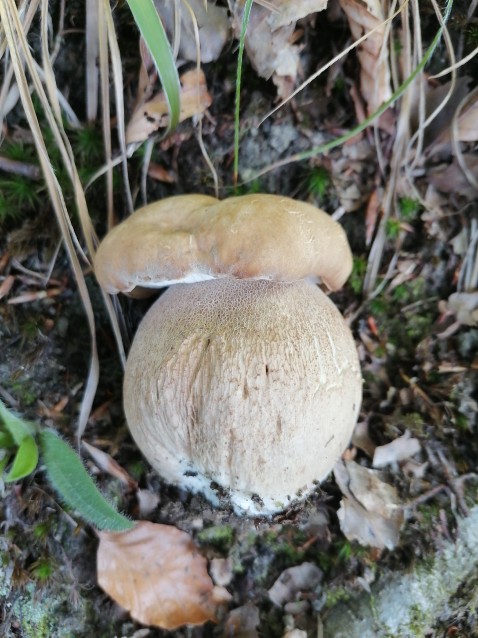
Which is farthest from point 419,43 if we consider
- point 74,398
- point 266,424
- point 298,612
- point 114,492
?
point 298,612

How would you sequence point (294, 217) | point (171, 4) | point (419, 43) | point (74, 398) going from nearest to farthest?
point (294, 217), point (171, 4), point (419, 43), point (74, 398)

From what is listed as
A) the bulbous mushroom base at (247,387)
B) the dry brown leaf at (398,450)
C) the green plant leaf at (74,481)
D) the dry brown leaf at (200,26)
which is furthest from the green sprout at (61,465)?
the dry brown leaf at (200,26)

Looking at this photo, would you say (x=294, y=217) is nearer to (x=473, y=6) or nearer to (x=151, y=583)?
(x=473, y=6)

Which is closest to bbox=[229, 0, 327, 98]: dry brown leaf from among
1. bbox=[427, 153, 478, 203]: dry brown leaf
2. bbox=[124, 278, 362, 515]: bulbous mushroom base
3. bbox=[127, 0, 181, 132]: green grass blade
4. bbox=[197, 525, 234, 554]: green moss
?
bbox=[127, 0, 181, 132]: green grass blade

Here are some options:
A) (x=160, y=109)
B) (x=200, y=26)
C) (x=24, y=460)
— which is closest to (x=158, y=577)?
(x=24, y=460)

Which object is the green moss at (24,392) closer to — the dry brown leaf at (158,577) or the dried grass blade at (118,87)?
the dry brown leaf at (158,577)

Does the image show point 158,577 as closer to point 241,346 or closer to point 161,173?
point 241,346
